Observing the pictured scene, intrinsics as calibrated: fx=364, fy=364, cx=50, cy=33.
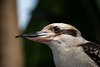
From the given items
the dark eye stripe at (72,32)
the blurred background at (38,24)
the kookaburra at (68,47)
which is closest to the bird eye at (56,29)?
the kookaburra at (68,47)

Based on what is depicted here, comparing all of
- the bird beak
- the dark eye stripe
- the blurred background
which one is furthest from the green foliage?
the bird beak

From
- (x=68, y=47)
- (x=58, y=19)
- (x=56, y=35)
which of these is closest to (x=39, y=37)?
(x=56, y=35)

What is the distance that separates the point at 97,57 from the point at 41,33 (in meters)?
1.01

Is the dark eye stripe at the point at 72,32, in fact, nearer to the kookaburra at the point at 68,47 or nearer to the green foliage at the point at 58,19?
the kookaburra at the point at 68,47

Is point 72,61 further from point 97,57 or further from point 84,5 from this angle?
point 84,5


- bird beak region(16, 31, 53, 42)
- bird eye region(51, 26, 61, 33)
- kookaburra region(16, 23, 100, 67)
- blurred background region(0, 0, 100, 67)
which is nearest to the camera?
kookaburra region(16, 23, 100, 67)

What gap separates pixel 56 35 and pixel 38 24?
9.52ft

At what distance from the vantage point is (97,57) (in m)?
5.59

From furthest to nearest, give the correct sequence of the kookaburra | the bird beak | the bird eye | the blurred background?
1. the blurred background
2. the bird eye
3. the bird beak
4. the kookaburra

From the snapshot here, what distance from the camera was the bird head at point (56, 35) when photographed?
5.76 metres

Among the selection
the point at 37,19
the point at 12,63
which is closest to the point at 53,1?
the point at 37,19

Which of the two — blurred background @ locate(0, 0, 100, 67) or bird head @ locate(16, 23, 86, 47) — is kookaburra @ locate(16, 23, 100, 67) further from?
blurred background @ locate(0, 0, 100, 67)

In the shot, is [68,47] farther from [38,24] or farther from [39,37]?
[38,24]

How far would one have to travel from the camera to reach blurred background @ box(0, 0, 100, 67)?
8.34 metres
